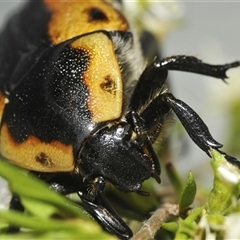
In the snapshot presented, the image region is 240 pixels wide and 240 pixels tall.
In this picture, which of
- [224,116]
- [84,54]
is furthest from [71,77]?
[224,116]

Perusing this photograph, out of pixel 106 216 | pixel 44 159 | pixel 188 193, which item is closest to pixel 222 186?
pixel 188 193

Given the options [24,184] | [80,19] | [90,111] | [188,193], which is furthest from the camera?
[80,19]

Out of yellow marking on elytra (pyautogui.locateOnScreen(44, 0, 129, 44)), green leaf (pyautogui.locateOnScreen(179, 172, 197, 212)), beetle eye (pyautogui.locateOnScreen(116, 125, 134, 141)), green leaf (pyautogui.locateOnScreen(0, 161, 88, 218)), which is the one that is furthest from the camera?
yellow marking on elytra (pyautogui.locateOnScreen(44, 0, 129, 44))

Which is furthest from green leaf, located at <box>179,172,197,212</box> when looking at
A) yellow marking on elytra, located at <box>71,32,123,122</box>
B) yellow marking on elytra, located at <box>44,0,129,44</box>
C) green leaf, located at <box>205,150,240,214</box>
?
yellow marking on elytra, located at <box>44,0,129,44</box>

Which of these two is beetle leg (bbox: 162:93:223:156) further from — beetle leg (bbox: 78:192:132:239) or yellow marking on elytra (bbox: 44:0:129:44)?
yellow marking on elytra (bbox: 44:0:129:44)

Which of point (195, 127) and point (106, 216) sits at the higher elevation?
point (195, 127)

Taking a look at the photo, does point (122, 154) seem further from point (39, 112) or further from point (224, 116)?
point (224, 116)

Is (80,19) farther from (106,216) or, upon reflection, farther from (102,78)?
(106,216)

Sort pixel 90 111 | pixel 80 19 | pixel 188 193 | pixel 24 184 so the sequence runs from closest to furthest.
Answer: pixel 24 184 < pixel 188 193 < pixel 90 111 < pixel 80 19

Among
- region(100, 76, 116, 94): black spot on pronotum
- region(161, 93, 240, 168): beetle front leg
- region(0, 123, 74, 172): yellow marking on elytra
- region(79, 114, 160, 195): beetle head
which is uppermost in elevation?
region(161, 93, 240, 168): beetle front leg
